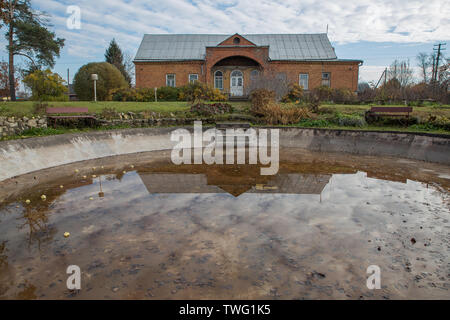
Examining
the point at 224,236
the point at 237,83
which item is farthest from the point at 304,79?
the point at 224,236

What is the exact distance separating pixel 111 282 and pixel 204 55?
3083cm

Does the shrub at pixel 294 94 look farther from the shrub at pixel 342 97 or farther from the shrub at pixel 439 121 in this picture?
the shrub at pixel 439 121

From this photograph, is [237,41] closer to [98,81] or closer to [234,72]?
[234,72]

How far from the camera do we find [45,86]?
17938 mm

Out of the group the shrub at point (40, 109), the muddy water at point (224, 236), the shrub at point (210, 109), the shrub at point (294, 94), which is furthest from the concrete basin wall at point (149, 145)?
the shrub at point (294, 94)

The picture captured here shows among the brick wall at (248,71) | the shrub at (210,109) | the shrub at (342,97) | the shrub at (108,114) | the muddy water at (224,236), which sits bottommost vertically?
the muddy water at (224,236)

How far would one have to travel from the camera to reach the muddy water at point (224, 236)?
303 centimetres

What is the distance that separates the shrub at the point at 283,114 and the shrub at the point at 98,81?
55.3ft

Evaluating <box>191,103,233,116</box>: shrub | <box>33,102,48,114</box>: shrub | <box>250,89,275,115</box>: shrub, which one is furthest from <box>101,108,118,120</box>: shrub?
<box>250,89,275,115</box>: shrub

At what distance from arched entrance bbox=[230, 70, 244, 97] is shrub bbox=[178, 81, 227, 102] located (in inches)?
332

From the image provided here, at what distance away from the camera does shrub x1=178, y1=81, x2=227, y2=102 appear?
2117 centimetres

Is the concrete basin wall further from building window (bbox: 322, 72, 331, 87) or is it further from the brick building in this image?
building window (bbox: 322, 72, 331, 87)

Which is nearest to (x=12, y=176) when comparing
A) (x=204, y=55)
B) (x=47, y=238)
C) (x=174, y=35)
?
(x=47, y=238)
